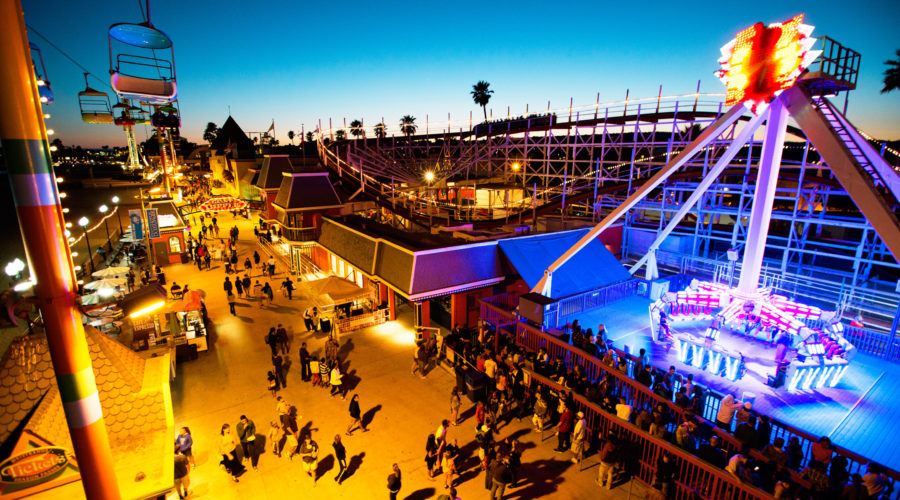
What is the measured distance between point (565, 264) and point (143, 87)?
A: 15.5 m

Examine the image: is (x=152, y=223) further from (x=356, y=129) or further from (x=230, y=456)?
(x=356, y=129)

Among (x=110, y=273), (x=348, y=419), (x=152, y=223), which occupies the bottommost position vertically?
(x=348, y=419)

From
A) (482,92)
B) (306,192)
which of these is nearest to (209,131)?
(482,92)

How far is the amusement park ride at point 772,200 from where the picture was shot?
1011 cm

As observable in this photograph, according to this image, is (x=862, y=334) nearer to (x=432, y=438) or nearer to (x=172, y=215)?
(x=432, y=438)

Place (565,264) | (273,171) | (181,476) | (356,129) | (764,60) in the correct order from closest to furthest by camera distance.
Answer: (181,476)
(764,60)
(565,264)
(273,171)
(356,129)

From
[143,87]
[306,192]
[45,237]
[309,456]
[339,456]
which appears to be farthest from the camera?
[306,192]

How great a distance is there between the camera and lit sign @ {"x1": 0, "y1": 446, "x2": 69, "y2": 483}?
5.33 metres

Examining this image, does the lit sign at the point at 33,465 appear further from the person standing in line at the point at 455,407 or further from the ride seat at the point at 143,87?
the ride seat at the point at 143,87

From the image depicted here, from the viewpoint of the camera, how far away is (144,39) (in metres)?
7.70

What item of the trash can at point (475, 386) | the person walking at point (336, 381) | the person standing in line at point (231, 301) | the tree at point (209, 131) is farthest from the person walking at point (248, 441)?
the tree at point (209, 131)

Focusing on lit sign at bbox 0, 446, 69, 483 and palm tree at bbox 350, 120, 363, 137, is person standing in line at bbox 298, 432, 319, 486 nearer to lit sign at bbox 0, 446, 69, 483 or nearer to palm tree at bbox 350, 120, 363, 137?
lit sign at bbox 0, 446, 69, 483

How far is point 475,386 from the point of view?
11.9 m

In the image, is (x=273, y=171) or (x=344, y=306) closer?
(x=344, y=306)
